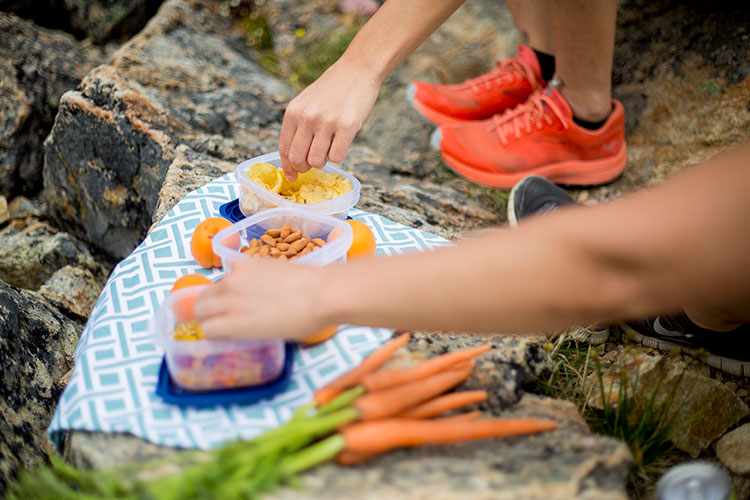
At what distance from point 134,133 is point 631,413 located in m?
2.34

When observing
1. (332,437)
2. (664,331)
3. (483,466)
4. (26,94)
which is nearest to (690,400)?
(664,331)

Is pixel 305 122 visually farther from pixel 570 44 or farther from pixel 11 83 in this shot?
pixel 11 83

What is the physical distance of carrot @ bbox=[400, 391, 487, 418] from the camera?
57.2 inches

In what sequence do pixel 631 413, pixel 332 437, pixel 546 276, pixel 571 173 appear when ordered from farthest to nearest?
pixel 571 173
pixel 631 413
pixel 332 437
pixel 546 276

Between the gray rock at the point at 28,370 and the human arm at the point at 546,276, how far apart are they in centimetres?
95

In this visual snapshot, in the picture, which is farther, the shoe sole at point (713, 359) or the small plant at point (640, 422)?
the shoe sole at point (713, 359)

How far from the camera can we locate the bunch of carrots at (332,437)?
1.20 metres

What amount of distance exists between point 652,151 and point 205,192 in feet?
7.75

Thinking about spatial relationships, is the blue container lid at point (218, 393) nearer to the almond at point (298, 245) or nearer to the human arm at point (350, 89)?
the almond at point (298, 245)

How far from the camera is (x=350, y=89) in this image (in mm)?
1986

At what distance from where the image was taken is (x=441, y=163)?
3463 mm

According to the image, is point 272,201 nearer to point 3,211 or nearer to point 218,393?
point 218,393

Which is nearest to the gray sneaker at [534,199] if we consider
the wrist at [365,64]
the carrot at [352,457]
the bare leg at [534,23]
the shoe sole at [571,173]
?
the shoe sole at [571,173]

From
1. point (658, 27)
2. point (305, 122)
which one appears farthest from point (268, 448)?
point (658, 27)
